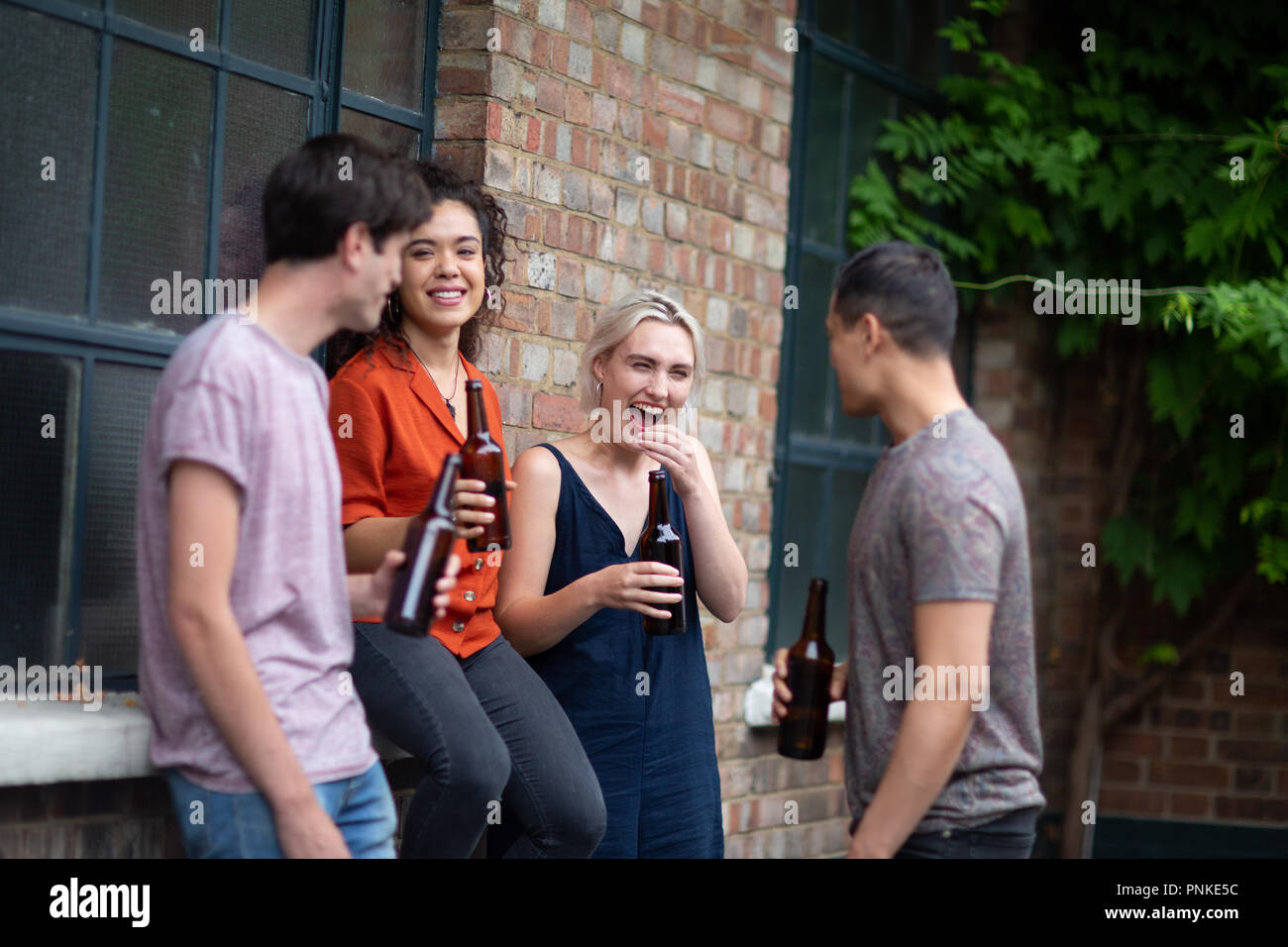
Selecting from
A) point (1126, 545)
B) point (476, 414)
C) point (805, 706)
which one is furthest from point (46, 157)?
point (1126, 545)

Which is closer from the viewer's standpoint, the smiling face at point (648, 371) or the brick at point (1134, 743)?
the smiling face at point (648, 371)

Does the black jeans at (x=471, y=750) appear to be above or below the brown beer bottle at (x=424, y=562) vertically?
below

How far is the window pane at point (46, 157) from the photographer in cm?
294

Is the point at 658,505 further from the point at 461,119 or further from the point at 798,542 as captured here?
the point at 798,542

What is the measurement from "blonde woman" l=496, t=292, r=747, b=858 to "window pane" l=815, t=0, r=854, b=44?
272cm

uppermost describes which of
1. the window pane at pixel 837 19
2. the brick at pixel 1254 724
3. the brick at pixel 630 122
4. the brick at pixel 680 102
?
the window pane at pixel 837 19

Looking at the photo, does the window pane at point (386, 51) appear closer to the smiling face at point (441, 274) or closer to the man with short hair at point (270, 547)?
the smiling face at point (441, 274)

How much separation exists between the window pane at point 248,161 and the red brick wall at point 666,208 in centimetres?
48

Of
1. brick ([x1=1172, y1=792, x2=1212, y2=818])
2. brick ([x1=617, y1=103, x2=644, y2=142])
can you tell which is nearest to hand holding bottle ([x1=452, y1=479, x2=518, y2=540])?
brick ([x1=617, y1=103, x2=644, y2=142])

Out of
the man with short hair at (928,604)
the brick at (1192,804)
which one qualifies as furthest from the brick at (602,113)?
the brick at (1192,804)

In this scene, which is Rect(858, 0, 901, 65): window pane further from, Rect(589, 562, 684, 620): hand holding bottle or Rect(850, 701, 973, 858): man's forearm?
Rect(850, 701, 973, 858): man's forearm

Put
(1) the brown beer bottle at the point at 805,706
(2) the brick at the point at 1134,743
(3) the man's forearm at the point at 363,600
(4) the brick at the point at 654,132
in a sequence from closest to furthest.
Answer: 1. (3) the man's forearm at the point at 363,600
2. (1) the brown beer bottle at the point at 805,706
3. (4) the brick at the point at 654,132
4. (2) the brick at the point at 1134,743

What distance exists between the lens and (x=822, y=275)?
5664 millimetres
